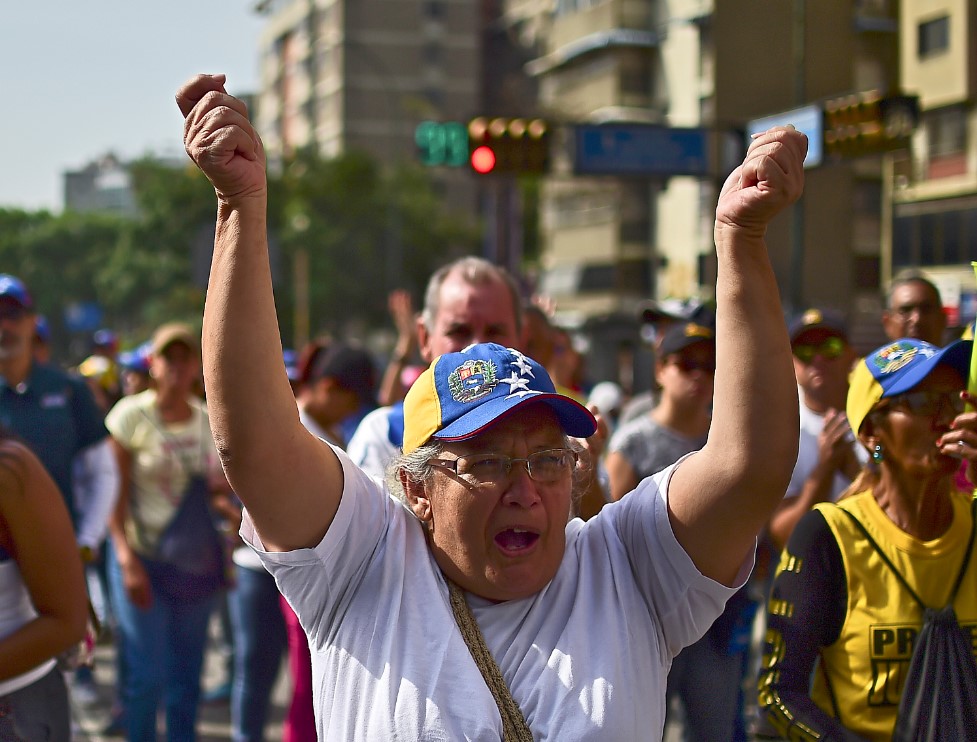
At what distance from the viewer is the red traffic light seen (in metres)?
12.8

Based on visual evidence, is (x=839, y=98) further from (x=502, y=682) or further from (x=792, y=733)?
(x=502, y=682)

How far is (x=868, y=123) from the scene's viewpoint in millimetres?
11219

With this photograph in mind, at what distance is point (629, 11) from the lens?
140 ft

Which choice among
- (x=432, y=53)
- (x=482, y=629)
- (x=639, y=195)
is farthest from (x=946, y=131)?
(x=432, y=53)

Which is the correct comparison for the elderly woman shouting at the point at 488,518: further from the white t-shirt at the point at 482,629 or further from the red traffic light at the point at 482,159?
the red traffic light at the point at 482,159

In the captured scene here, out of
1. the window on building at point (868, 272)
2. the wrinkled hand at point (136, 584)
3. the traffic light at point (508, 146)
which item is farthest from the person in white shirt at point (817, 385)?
the window on building at point (868, 272)

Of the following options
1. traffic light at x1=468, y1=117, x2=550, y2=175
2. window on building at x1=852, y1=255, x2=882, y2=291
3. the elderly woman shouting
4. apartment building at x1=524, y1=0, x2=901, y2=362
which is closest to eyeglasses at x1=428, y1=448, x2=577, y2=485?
the elderly woman shouting

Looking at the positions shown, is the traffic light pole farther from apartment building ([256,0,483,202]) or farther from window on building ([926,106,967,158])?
apartment building ([256,0,483,202])

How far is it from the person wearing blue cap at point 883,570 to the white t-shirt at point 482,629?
70 centimetres

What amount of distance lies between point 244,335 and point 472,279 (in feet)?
6.60

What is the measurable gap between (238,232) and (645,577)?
99cm

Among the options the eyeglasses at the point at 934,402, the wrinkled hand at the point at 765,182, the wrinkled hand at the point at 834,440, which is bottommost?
the wrinkled hand at the point at 834,440

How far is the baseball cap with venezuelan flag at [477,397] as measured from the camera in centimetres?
243

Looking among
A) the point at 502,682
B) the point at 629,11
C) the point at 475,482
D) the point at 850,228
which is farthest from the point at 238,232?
the point at 629,11
